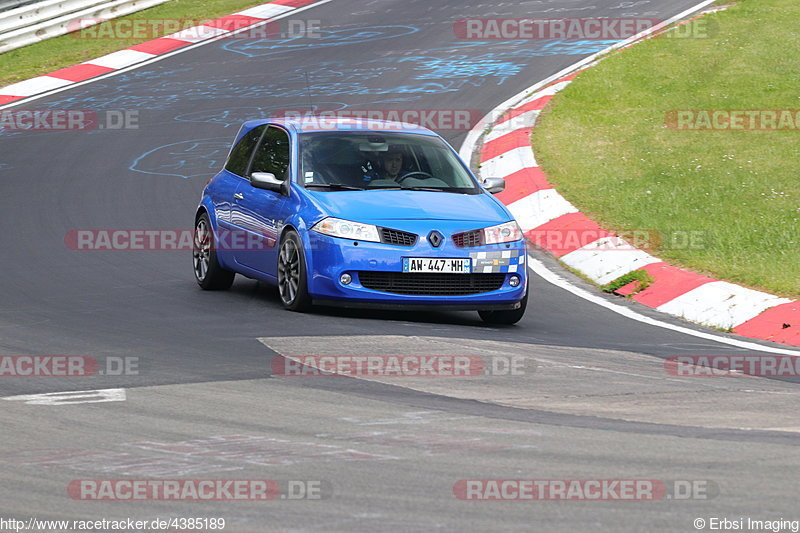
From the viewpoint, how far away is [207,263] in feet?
37.2

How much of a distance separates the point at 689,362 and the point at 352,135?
371 centimetres

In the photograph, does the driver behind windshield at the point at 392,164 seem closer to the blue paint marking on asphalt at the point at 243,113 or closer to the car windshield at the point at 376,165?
the car windshield at the point at 376,165

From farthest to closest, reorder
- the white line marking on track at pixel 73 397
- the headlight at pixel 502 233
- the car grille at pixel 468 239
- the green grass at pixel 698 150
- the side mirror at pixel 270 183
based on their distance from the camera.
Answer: the green grass at pixel 698 150 < the side mirror at pixel 270 183 < the headlight at pixel 502 233 < the car grille at pixel 468 239 < the white line marking on track at pixel 73 397

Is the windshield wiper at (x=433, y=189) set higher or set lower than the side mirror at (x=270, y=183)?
lower

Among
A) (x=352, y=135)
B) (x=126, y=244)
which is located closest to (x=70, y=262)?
(x=126, y=244)

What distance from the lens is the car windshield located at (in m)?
10.3

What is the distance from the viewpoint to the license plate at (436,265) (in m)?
9.48

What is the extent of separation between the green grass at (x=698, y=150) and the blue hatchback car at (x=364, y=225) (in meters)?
2.44

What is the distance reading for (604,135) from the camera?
55.9 feet

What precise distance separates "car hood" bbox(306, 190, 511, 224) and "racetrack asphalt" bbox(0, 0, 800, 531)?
0.79 meters

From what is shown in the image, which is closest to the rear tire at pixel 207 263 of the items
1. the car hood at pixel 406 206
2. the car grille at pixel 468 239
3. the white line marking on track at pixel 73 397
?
the car hood at pixel 406 206

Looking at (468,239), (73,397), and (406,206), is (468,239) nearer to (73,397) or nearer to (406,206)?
(406,206)

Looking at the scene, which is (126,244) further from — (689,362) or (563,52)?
(563,52)

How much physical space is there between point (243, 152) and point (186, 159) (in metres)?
6.32
